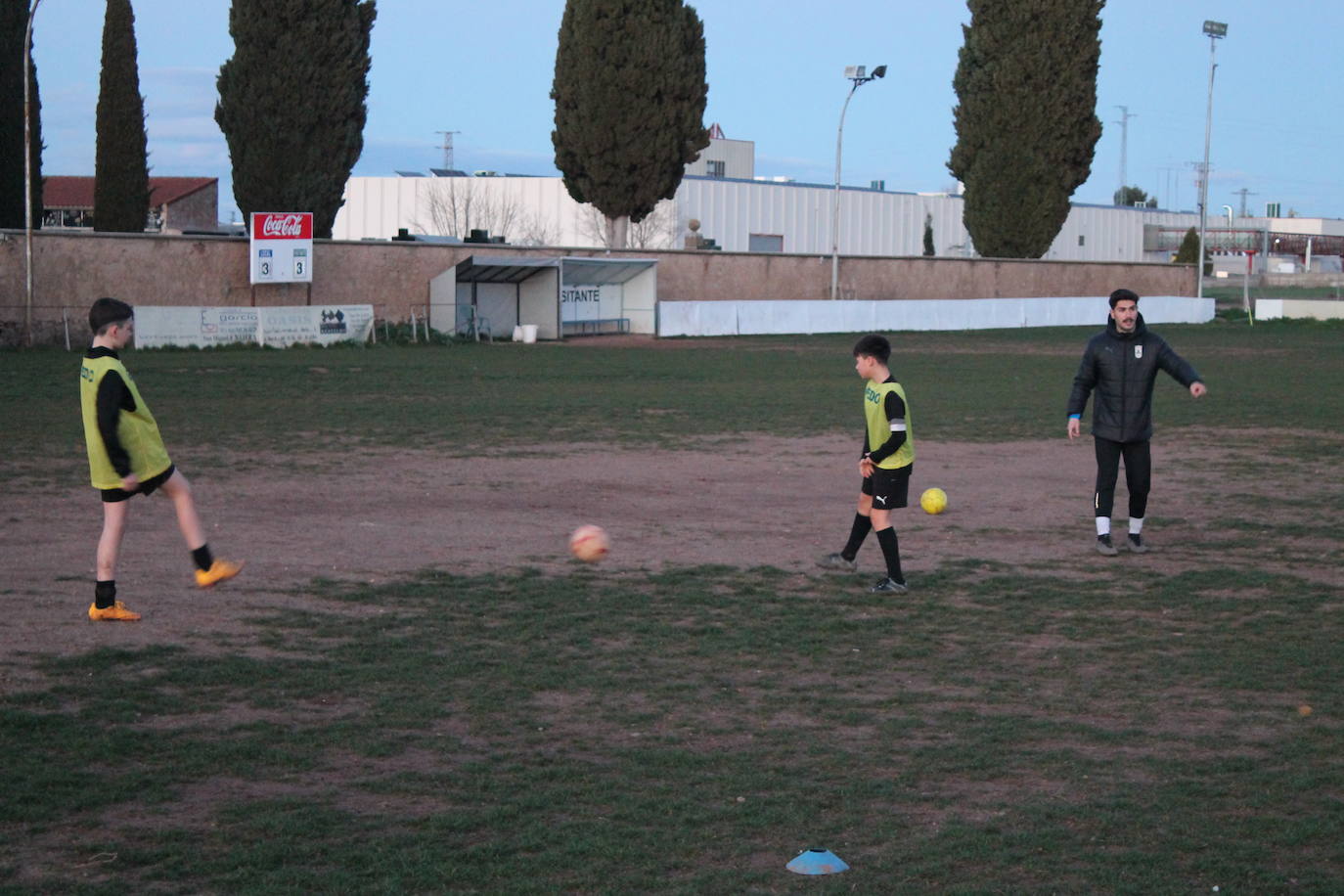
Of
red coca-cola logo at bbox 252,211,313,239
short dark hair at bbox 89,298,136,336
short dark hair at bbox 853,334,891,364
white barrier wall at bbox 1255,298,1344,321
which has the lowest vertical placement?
short dark hair at bbox 853,334,891,364

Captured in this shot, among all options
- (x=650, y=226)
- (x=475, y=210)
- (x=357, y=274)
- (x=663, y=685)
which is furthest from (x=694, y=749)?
(x=475, y=210)

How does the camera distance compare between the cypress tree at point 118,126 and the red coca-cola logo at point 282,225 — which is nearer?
the red coca-cola logo at point 282,225

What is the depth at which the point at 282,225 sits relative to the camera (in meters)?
38.3

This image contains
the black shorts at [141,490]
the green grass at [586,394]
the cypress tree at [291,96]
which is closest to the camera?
the black shorts at [141,490]

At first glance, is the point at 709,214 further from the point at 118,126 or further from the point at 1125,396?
the point at 1125,396

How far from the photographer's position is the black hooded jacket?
36.2ft

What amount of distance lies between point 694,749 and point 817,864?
1.42 meters

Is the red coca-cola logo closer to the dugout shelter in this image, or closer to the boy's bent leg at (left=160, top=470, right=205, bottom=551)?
the dugout shelter

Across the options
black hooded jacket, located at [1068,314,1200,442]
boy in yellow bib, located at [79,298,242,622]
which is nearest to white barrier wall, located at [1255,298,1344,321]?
black hooded jacket, located at [1068,314,1200,442]

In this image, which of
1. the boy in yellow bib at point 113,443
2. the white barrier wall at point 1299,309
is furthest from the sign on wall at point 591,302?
the boy in yellow bib at point 113,443

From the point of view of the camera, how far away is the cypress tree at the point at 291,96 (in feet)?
141

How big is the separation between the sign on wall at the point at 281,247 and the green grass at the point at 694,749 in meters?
30.6

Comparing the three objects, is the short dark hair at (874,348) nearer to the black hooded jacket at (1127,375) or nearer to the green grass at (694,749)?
the green grass at (694,749)

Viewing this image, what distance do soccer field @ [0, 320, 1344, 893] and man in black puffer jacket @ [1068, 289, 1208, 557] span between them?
1.63 ft
